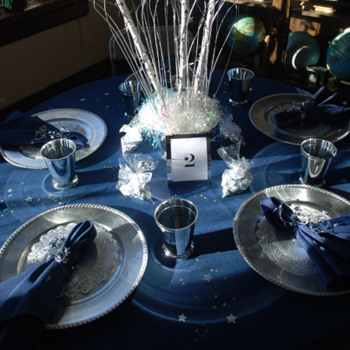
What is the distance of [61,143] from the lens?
1032 millimetres

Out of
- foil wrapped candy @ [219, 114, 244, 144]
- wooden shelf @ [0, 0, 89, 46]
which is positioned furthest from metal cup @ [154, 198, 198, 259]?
wooden shelf @ [0, 0, 89, 46]

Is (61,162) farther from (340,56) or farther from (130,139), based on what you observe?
(340,56)

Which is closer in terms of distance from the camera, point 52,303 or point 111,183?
point 52,303

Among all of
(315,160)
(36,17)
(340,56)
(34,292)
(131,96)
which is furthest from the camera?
(36,17)

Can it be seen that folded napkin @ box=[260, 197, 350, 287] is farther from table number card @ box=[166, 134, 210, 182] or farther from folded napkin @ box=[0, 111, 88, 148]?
folded napkin @ box=[0, 111, 88, 148]

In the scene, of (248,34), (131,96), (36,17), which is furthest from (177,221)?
(36,17)

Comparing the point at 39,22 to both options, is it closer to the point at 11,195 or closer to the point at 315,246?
the point at 11,195

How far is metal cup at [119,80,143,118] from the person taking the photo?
1261mm

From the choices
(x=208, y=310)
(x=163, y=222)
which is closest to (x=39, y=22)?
(x=163, y=222)

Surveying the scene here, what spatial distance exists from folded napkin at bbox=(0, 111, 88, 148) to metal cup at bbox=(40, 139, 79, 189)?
0.11m

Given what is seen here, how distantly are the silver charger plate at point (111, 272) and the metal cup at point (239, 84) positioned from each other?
29.2 inches

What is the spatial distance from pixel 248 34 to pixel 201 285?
6.80 feet

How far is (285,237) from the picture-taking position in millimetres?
805

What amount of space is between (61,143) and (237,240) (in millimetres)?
613
